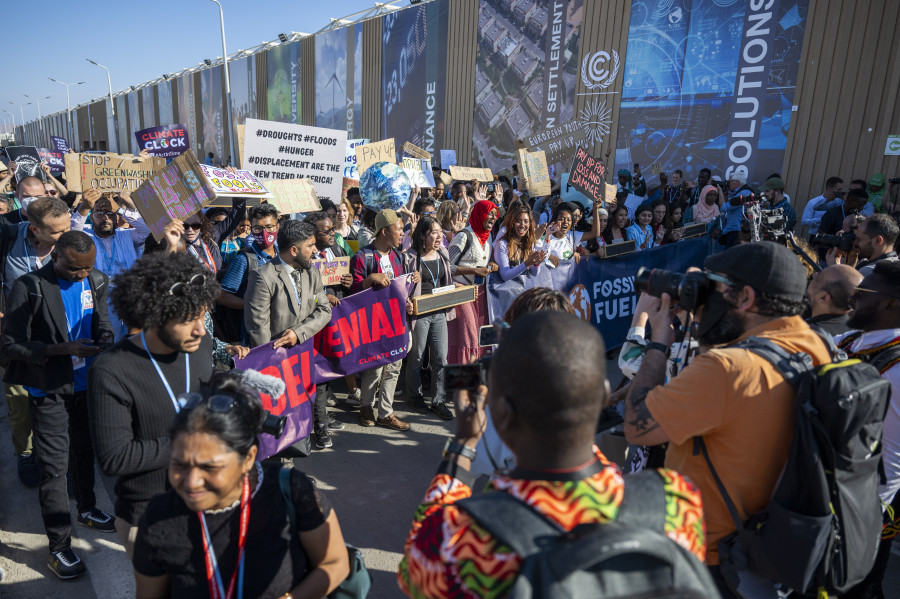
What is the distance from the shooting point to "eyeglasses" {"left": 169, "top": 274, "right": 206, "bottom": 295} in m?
2.19

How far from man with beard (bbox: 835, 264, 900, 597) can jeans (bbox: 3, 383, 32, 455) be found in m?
4.96

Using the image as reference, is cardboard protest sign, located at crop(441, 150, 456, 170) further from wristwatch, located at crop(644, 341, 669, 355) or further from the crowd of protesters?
wristwatch, located at crop(644, 341, 669, 355)

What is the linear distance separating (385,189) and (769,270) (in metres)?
4.53

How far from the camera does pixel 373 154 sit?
8617 mm

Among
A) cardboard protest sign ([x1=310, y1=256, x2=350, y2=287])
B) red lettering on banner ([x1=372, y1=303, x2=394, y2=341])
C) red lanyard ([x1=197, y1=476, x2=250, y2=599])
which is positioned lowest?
red lettering on banner ([x1=372, y1=303, x2=394, y2=341])

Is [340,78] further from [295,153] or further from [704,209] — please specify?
[295,153]

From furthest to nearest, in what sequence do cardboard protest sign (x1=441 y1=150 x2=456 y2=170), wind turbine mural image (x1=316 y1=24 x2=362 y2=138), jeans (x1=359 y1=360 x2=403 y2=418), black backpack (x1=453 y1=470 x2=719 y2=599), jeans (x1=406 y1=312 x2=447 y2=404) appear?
wind turbine mural image (x1=316 y1=24 x2=362 y2=138) < cardboard protest sign (x1=441 y1=150 x2=456 y2=170) < jeans (x1=406 y1=312 x2=447 y2=404) < jeans (x1=359 y1=360 x2=403 y2=418) < black backpack (x1=453 y1=470 x2=719 y2=599)

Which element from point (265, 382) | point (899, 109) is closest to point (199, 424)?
point (265, 382)

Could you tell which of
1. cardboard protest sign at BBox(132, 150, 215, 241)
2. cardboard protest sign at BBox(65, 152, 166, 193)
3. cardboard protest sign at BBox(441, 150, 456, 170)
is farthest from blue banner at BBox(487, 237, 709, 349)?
cardboard protest sign at BBox(441, 150, 456, 170)

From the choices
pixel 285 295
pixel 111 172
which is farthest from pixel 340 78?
pixel 285 295

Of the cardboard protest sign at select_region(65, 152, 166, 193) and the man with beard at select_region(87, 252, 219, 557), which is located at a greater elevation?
the cardboard protest sign at select_region(65, 152, 166, 193)

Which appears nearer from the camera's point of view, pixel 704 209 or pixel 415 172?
pixel 415 172

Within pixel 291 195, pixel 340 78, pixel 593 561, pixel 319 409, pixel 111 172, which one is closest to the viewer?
pixel 593 561

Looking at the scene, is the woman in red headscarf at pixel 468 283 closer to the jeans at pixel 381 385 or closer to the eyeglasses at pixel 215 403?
the jeans at pixel 381 385
